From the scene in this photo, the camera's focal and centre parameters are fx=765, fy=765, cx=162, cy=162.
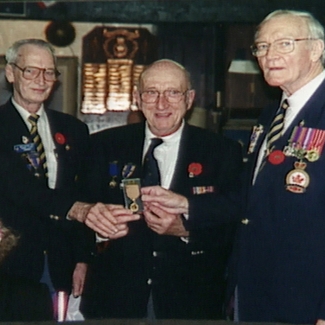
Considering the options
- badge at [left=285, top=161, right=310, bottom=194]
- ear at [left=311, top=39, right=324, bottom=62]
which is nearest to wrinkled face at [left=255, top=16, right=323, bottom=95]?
ear at [left=311, top=39, right=324, bottom=62]

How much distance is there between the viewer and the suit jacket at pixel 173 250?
3.07m

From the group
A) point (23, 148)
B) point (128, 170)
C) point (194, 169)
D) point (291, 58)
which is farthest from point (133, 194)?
point (291, 58)

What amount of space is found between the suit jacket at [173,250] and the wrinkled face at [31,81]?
1.12ft

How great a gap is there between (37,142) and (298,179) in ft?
3.85

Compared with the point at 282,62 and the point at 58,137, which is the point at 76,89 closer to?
the point at 58,137

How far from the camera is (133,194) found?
122 inches

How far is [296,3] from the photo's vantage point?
3605 millimetres

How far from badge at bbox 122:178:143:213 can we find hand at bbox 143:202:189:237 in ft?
0.14

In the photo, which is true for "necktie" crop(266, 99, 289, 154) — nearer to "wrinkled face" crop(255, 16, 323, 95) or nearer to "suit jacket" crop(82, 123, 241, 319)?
"wrinkled face" crop(255, 16, 323, 95)

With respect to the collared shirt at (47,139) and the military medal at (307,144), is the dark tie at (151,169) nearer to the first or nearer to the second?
the collared shirt at (47,139)

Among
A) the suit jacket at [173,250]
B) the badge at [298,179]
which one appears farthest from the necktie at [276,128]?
the suit jacket at [173,250]

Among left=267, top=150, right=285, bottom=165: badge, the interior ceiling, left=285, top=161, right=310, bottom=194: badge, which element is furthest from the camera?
the interior ceiling

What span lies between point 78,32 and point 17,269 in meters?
1.19

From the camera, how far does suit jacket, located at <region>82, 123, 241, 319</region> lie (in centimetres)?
307
